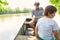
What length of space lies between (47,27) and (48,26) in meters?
0.02

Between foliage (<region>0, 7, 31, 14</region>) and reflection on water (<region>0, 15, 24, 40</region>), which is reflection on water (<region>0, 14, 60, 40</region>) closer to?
reflection on water (<region>0, 15, 24, 40</region>)

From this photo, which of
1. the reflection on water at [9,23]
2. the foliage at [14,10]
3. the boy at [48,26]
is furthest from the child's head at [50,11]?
the foliage at [14,10]

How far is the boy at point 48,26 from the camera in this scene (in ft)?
6.27

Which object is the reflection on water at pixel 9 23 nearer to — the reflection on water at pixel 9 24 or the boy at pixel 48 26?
the reflection on water at pixel 9 24

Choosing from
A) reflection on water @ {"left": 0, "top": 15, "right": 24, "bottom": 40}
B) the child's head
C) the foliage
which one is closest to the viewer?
the child's head

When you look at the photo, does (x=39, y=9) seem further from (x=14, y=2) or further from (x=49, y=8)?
(x=14, y=2)

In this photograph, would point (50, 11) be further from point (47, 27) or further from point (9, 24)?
point (9, 24)

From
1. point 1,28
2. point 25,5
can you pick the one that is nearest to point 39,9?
point 1,28

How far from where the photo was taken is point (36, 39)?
6.75ft

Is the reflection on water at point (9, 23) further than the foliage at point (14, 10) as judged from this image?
No

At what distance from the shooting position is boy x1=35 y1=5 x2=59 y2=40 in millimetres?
1912

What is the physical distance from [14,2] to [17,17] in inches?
26.6

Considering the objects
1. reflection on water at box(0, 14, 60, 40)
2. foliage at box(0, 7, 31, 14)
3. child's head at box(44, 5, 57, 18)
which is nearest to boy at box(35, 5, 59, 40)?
child's head at box(44, 5, 57, 18)

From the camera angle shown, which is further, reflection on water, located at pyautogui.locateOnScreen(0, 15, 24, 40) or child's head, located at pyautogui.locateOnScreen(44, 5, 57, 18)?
reflection on water, located at pyautogui.locateOnScreen(0, 15, 24, 40)
